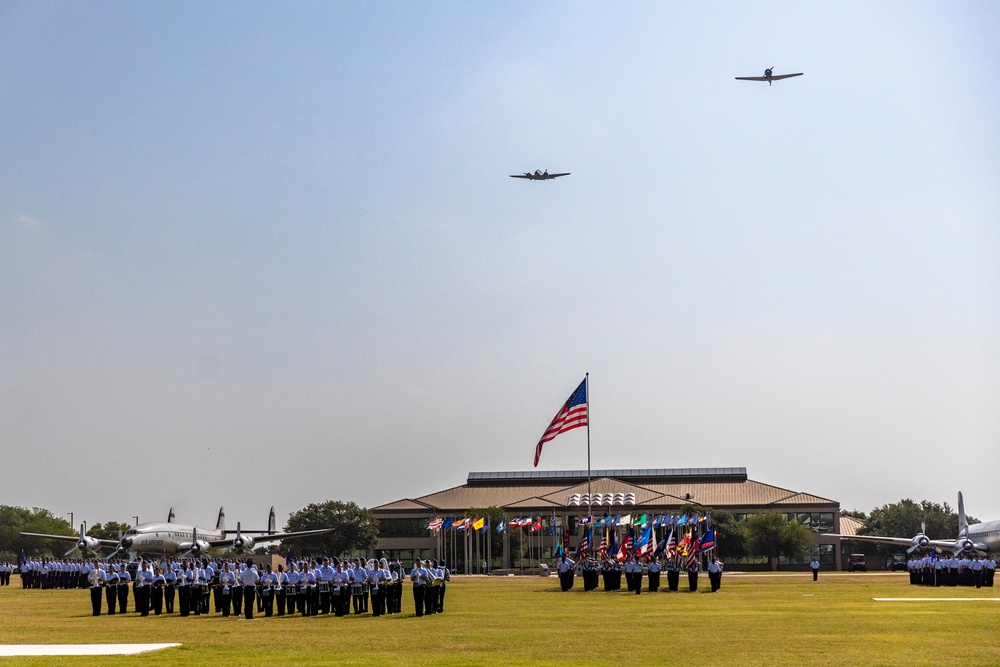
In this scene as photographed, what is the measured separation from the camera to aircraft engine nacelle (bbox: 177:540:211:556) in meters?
81.6

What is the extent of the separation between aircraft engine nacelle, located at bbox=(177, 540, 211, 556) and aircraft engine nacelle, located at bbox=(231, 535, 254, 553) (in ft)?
18.1

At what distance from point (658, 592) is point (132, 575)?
67.1 feet

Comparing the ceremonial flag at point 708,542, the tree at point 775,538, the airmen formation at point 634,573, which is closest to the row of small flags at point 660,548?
the ceremonial flag at point 708,542

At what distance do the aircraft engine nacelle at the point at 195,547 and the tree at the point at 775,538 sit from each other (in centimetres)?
5133

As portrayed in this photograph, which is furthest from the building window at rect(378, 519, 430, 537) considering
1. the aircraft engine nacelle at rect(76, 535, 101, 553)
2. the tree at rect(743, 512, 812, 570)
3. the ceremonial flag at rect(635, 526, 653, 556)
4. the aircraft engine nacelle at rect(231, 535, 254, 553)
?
the ceremonial flag at rect(635, 526, 653, 556)

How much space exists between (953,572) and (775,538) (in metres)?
56.1

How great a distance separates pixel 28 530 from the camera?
15250 cm

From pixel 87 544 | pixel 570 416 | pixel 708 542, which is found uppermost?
pixel 570 416

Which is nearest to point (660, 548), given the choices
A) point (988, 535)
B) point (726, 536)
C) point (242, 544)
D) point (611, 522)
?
point (611, 522)

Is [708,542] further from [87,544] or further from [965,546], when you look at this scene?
[87,544]

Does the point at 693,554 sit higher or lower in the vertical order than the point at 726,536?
higher

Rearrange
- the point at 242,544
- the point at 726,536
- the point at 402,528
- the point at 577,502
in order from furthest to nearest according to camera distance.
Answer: the point at 402,528 < the point at 726,536 < the point at 577,502 < the point at 242,544

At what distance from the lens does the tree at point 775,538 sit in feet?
362

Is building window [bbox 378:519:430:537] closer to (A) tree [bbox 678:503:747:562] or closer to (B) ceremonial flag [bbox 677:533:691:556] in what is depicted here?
(A) tree [bbox 678:503:747:562]
